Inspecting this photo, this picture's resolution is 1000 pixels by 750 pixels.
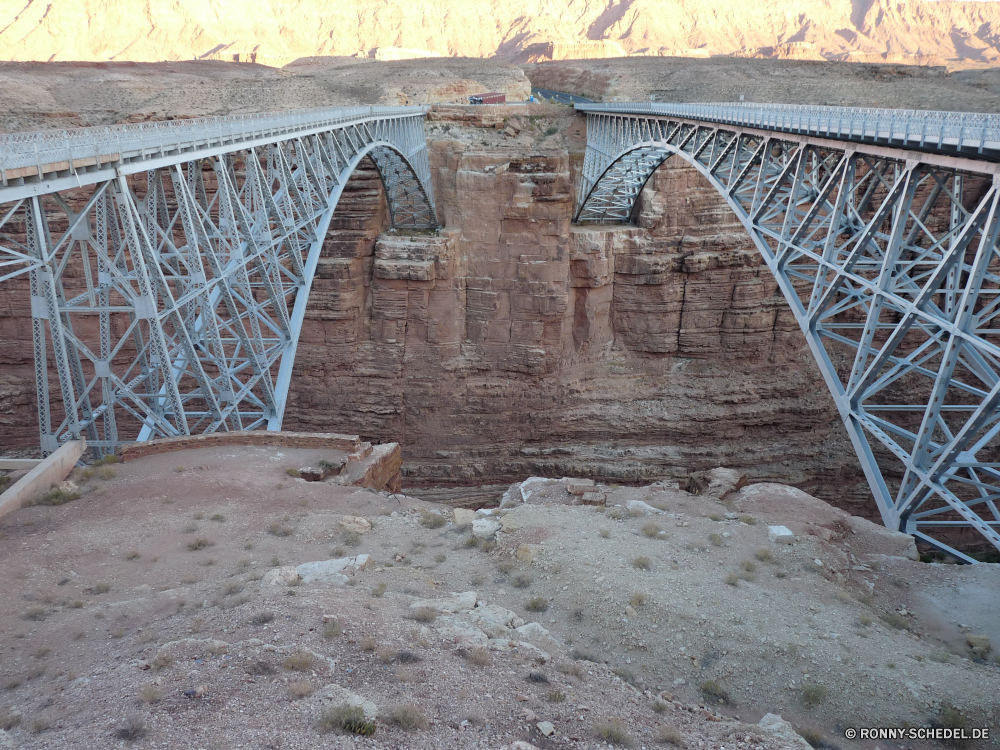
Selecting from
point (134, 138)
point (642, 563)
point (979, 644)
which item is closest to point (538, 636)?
point (642, 563)

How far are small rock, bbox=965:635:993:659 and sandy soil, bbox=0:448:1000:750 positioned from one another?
97mm

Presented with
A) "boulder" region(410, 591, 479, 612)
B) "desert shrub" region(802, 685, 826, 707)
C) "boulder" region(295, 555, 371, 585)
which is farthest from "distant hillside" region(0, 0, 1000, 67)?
"desert shrub" region(802, 685, 826, 707)

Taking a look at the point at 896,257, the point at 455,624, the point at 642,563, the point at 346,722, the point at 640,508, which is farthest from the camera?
the point at 640,508

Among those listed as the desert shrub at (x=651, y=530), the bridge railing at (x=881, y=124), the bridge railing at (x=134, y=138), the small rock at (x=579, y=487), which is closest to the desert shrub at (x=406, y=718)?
the desert shrub at (x=651, y=530)

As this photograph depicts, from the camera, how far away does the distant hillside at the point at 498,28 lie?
309 ft

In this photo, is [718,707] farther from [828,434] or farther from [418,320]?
[828,434]

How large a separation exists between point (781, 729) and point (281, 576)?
21.6ft

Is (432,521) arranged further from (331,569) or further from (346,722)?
(346,722)

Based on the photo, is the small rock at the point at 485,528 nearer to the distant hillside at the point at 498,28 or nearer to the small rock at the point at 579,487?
the small rock at the point at 579,487

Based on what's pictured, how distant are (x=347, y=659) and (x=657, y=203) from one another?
3189 centimetres

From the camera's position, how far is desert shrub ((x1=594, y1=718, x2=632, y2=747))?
6.86 m

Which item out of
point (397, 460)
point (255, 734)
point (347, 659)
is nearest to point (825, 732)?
point (347, 659)

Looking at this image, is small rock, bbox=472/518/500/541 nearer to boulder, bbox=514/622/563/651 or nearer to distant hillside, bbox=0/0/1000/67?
boulder, bbox=514/622/563/651

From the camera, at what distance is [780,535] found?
1295 centimetres
